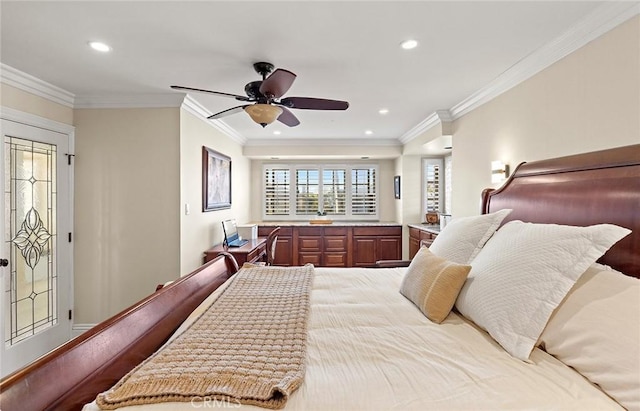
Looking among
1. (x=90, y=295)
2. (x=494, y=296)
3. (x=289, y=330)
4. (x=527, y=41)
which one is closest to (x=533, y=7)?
(x=527, y=41)

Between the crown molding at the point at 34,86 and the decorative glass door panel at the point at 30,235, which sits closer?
the crown molding at the point at 34,86

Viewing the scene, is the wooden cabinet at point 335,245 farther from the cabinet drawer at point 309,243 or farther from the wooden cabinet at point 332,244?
the cabinet drawer at point 309,243

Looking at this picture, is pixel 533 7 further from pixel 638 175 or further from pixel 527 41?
pixel 638 175

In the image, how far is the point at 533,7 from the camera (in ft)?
5.66

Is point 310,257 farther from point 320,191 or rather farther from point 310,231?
point 320,191

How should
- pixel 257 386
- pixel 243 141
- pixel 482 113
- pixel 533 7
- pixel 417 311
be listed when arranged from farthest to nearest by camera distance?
pixel 243 141 < pixel 482 113 < pixel 533 7 < pixel 417 311 < pixel 257 386

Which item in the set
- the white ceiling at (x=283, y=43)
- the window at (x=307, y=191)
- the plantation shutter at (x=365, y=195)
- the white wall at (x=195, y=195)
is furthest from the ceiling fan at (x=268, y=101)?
the plantation shutter at (x=365, y=195)

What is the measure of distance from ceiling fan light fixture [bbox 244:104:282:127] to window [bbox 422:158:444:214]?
3998 millimetres

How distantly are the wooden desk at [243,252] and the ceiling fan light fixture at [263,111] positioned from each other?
74.2 inches

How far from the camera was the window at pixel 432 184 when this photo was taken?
5727mm

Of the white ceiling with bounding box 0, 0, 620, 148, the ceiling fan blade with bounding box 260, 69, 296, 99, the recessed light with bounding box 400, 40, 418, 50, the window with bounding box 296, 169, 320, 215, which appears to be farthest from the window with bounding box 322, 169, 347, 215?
the recessed light with bounding box 400, 40, 418, 50

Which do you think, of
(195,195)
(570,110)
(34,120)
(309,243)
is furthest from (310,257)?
(570,110)

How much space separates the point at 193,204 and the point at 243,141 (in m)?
Answer: 2.33

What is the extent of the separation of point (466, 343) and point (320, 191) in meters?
5.40
